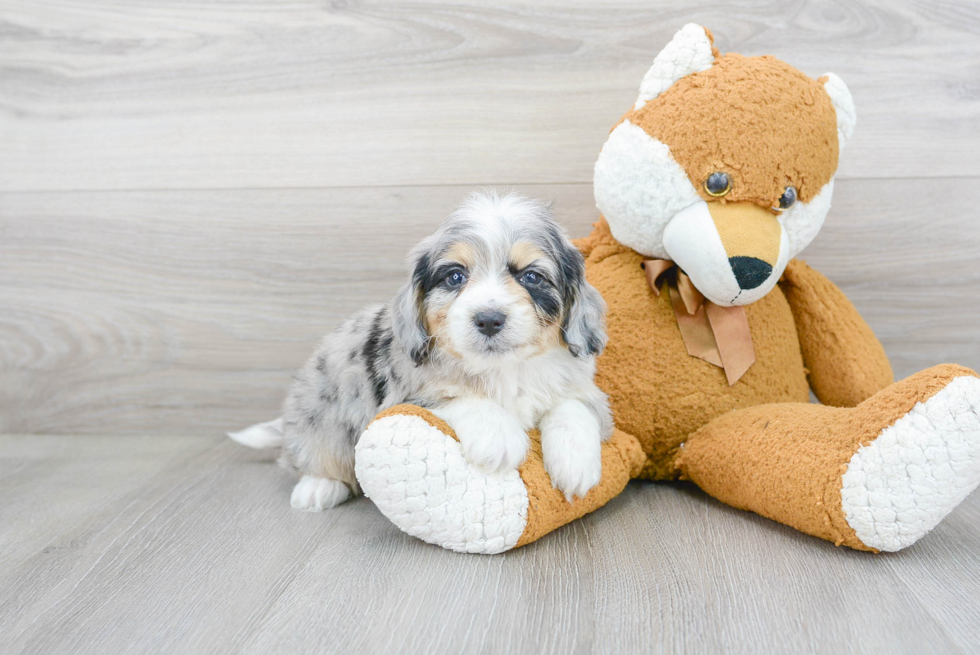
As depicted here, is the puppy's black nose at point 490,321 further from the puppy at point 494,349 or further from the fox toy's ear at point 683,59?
the fox toy's ear at point 683,59

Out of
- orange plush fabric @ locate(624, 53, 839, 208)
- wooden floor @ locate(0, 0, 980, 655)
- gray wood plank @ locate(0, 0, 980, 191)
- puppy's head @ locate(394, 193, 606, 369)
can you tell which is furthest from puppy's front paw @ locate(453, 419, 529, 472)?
gray wood plank @ locate(0, 0, 980, 191)

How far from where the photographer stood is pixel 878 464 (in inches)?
60.5

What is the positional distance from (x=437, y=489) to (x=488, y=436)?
0.16 meters

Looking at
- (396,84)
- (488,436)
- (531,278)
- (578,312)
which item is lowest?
(488,436)

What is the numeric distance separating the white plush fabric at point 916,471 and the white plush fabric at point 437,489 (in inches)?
29.1

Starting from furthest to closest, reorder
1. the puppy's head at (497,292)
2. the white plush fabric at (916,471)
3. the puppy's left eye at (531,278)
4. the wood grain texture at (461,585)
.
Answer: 1. the puppy's left eye at (531,278)
2. the puppy's head at (497,292)
3. the white plush fabric at (916,471)
4. the wood grain texture at (461,585)

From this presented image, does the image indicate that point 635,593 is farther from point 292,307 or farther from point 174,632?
point 292,307

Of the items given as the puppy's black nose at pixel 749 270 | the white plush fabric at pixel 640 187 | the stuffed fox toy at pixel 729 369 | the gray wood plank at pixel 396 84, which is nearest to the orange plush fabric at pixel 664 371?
the stuffed fox toy at pixel 729 369

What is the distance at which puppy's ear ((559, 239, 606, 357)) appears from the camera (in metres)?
1.74

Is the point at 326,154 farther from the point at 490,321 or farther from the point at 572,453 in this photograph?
the point at 572,453

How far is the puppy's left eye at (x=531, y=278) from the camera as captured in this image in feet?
5.51

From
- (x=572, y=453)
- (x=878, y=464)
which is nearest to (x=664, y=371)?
(x=572, y=453)

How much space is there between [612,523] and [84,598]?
124 centimetres

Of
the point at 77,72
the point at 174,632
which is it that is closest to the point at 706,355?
the point at 174,632
